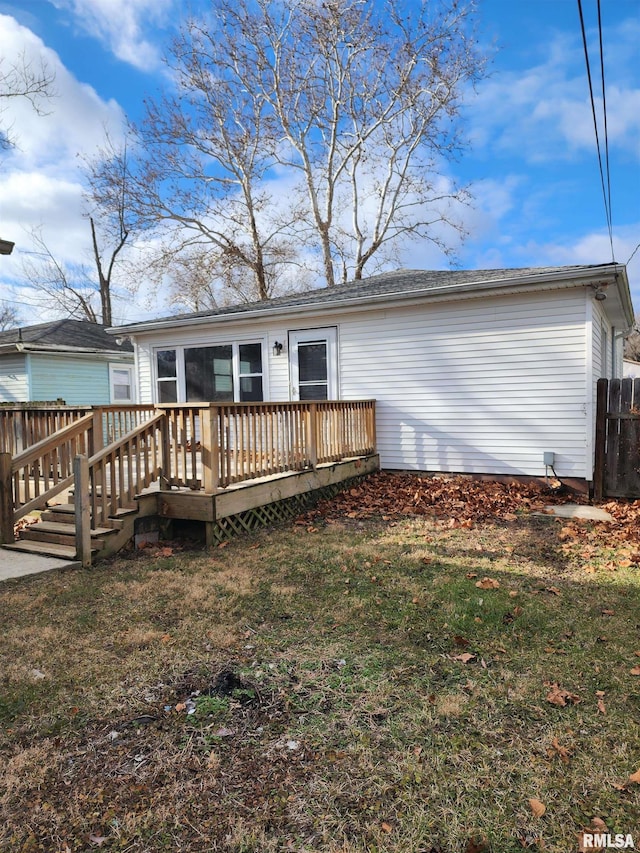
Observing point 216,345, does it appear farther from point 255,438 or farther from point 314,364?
point 255,438

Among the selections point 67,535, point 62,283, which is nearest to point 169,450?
point 67,535

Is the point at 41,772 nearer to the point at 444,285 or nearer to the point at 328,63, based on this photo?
the point at 444,285

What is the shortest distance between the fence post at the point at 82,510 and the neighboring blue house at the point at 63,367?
34.5 feet

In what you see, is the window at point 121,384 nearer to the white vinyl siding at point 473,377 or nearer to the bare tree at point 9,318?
the white vinyl siding at point 473,377

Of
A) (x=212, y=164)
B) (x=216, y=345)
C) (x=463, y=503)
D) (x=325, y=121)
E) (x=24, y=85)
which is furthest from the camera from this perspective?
(x=212, y=164)

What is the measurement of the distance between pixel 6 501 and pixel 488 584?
189 inches

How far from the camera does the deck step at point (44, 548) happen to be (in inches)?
203

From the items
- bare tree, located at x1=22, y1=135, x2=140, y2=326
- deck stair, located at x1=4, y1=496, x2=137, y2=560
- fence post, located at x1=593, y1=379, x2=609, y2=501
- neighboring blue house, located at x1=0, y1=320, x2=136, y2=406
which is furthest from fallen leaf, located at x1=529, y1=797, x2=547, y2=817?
bare tree, located at x1=22, y1=135, x2=140, y2=326

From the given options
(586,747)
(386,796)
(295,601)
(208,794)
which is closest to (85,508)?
(295,601)

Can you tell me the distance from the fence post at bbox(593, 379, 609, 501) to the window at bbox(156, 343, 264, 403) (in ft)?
19.5

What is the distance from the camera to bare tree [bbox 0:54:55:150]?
1480 cm

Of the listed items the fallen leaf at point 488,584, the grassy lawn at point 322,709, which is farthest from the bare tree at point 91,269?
the fallen leaf at point 488,584

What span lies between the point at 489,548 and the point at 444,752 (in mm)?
3324

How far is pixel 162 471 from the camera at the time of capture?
6.00 m
